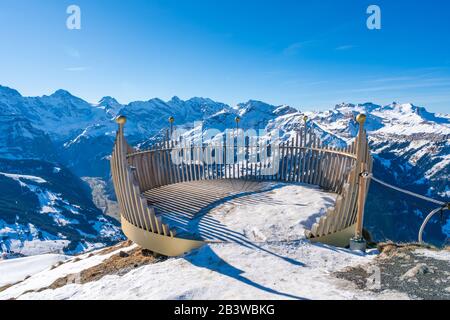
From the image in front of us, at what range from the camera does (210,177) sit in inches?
641

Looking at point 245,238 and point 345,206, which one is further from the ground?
point 345,206

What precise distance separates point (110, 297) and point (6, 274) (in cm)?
5817

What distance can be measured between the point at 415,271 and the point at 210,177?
10883mm

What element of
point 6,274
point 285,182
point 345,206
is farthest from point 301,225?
point 6,274

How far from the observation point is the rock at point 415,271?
6320mm

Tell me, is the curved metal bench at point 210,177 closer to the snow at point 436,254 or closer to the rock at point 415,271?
the snow at point 436,254

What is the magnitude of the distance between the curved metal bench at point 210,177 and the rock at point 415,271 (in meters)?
2.10

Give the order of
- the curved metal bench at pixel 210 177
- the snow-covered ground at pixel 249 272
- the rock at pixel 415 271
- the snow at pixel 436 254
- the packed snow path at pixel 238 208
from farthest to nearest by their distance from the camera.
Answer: the packed snow path at pixel 238 208 < the curved metal bench at pixel 210 177 < the snow at pixel 436 254 < the rock at pixel 415 271 < the snow-covered ground at pixel 249 272

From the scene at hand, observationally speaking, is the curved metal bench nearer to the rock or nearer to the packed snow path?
the packed snow path

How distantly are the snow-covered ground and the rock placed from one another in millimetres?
872

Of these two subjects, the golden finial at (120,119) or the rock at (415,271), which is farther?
the golden finial at (120,119)

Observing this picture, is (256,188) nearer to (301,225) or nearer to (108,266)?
(301,225)

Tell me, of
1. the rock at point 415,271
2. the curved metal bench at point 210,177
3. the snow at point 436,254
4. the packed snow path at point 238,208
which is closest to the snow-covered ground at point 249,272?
the packed snow path at point 238,208

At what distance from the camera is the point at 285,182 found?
15414mm
